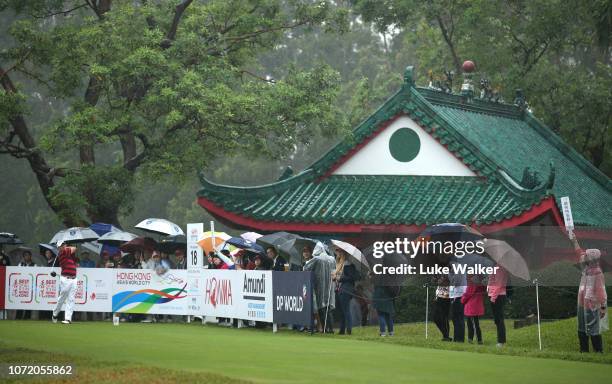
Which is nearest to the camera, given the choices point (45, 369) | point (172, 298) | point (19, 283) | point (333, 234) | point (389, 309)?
point (45, 369)

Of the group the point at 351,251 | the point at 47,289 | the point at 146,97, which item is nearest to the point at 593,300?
the point at 351,251

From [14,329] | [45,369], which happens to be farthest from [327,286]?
[45,369]

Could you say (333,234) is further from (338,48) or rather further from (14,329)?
(338,48)

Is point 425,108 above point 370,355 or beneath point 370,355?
above

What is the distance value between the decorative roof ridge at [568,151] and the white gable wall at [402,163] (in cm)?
755

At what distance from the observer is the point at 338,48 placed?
81188 mm

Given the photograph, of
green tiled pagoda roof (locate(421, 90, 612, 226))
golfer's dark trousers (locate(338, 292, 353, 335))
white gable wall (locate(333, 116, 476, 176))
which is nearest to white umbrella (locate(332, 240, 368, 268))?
golfer's dark trousers (locate(338, 292, 353, 335))

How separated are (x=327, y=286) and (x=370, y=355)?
5.13 m

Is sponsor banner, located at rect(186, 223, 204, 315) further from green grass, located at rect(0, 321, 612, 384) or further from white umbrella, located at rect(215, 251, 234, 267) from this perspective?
green grass, located at rect(0, 321, 612, 384)

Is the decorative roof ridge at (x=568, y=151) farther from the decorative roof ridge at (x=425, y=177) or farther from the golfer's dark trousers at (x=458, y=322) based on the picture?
the golfer's dark trousers at (x=458, y=322)

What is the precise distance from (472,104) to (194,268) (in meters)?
12.2

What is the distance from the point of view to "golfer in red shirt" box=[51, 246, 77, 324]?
27.4 meters

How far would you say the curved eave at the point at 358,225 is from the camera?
2930 cm

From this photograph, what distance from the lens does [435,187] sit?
32.1 m
